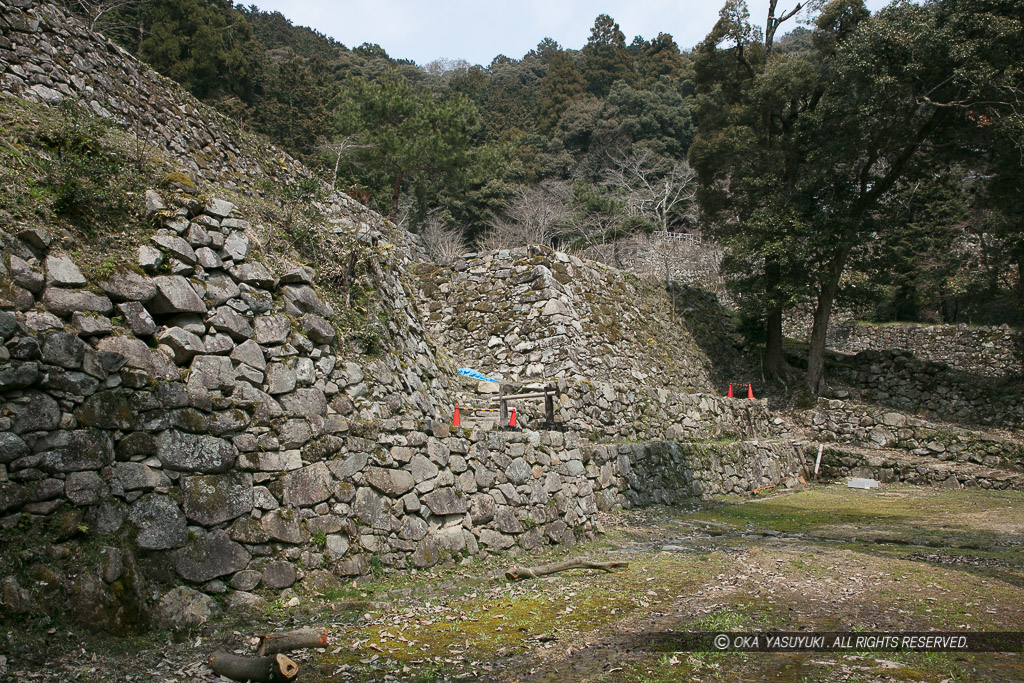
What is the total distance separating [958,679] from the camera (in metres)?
3.91

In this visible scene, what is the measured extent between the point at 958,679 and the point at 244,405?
5.55 metres

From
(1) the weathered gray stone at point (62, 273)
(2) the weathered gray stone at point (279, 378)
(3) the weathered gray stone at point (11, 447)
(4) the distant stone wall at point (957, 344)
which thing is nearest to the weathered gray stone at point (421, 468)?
(2) the weathered gray stone at point (279, 378)

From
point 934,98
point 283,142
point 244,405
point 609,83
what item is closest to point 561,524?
point 244,405

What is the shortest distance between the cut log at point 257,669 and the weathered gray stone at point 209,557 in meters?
1.21

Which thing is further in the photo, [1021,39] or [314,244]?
[1021,39]

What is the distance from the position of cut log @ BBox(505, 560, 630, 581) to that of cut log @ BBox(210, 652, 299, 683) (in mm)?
3153

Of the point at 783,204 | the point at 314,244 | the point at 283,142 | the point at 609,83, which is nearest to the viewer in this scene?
the point at 314,244

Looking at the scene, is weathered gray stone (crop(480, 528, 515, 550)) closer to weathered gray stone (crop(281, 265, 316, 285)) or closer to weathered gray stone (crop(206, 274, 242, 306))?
weathered gray stone (crop(281, 265, 316, 285))

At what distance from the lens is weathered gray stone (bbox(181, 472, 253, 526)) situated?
15.9 feet

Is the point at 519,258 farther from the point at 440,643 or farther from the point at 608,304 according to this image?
the point at 440,643

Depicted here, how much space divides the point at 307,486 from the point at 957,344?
25.0 meters

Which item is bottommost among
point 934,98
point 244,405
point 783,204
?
point 244,405

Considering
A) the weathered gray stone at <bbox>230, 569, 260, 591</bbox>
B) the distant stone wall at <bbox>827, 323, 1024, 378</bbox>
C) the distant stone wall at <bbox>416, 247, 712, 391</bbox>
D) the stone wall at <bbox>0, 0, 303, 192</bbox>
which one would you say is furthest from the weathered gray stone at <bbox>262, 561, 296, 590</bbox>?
the distant stone wall at <bbox>827, 323, 1024, 378</bbox>

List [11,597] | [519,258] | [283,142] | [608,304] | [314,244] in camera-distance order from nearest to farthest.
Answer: [11,597]
[314,244]
[519,258]
[608,304]
[283,142]
